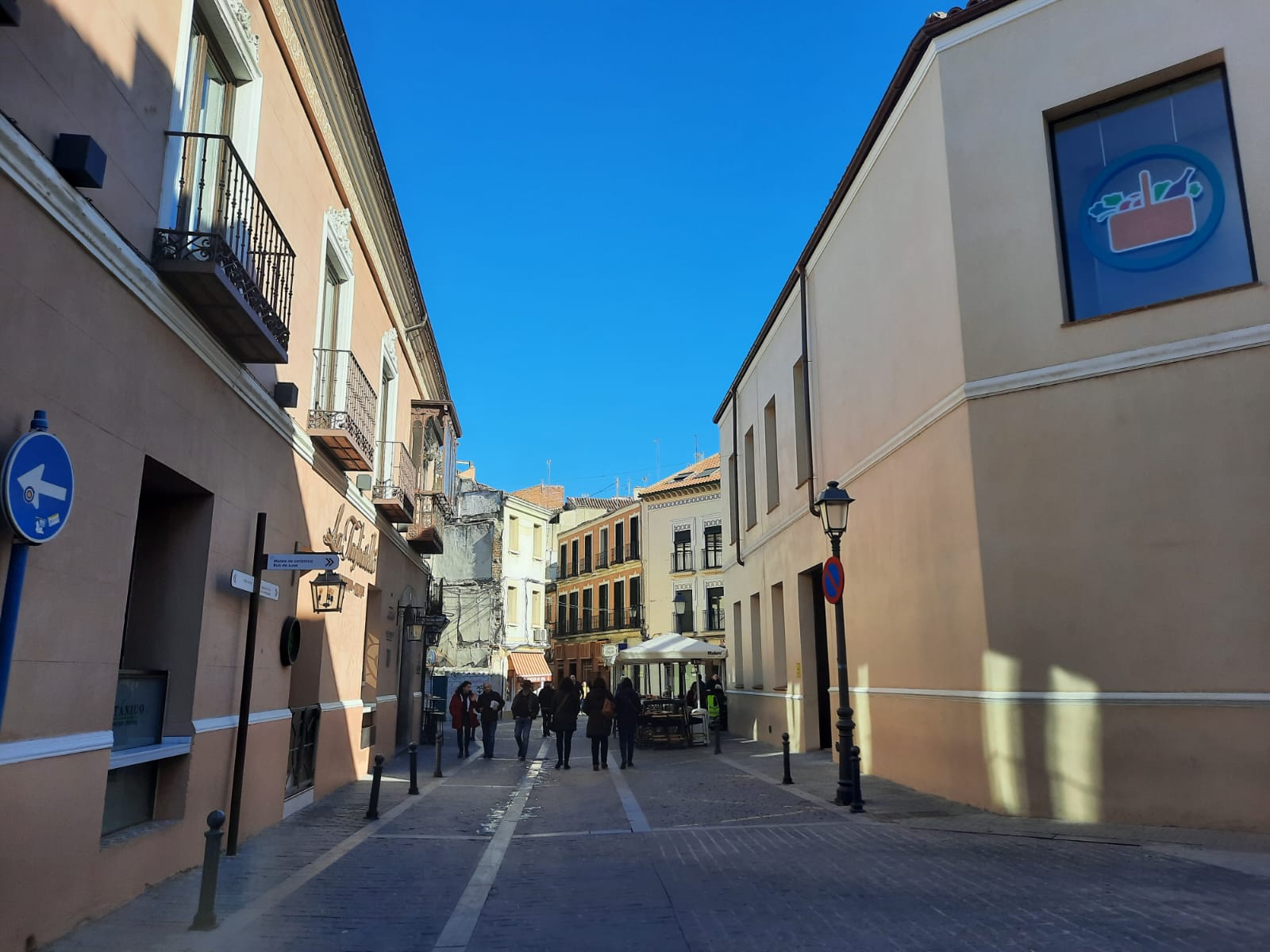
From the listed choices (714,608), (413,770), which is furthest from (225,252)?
(714,608)

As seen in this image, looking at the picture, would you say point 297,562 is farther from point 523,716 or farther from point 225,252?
point 523,716

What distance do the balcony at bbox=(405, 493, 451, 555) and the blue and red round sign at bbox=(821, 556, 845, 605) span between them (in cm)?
939

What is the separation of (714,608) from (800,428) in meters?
27.2

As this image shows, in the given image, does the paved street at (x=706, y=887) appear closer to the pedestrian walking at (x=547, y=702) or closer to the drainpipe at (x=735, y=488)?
the pedestrian walking at (x=547, y=702)

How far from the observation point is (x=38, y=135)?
539 centimetres

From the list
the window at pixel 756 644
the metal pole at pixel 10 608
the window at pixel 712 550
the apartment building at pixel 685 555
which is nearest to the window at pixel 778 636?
the window at pixel 756 644

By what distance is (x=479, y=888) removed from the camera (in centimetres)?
732

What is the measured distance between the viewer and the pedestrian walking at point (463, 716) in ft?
65.8

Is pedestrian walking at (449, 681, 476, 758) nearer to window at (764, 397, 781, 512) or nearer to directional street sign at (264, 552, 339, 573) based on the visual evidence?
window at (764, 397, 781, 512)

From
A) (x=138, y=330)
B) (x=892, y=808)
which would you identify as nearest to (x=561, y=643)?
(x=892, y=808)

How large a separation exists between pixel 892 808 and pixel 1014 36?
887cm

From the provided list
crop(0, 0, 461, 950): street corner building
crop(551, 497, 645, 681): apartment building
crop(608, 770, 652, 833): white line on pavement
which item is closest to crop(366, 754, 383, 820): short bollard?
crop(0, 0, 461, 950): street corner building

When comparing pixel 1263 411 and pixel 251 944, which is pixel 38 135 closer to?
pixel 251 944

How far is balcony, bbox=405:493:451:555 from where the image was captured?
18688 millimetres
